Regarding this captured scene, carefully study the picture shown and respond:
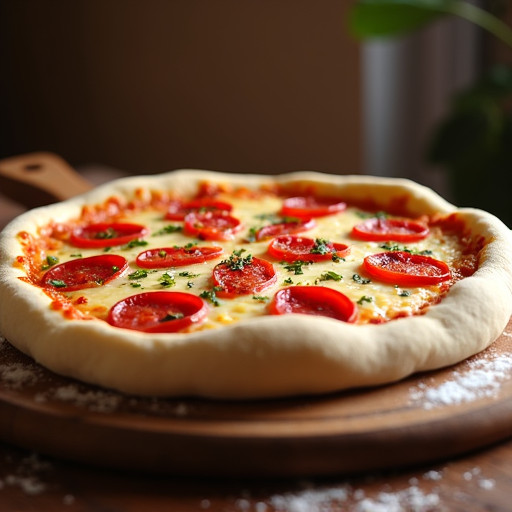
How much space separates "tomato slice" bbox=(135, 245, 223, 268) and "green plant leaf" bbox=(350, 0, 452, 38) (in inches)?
119

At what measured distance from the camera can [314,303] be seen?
2.84 meters

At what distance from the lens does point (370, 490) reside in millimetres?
2162

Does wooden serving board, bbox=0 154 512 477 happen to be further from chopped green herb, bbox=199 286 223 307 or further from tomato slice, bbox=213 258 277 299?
tomato slice, bbox=213 258 277 299

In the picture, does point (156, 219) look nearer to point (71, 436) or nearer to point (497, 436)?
point (71, 436)

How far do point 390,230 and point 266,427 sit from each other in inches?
67.1

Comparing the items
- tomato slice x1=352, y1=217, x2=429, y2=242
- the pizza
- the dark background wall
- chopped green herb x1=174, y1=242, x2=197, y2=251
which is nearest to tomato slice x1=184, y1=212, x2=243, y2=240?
the pizza

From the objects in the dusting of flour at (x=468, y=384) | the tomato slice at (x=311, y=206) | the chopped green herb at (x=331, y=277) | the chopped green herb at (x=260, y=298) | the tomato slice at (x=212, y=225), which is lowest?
the dusting of flour at (x=468, y=384)

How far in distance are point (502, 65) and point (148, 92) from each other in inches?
158

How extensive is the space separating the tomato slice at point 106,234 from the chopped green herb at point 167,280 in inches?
23.1

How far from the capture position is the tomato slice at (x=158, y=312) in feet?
8.66

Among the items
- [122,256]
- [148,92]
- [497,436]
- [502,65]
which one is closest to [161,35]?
[148,92]

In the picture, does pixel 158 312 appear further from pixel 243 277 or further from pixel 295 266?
pixel 295 266

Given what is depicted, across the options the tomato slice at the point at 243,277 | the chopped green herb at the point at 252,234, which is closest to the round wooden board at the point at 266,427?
the tomato slice at the point at 243,277

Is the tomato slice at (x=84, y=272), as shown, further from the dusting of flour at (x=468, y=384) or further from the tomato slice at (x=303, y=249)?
the dusting of flour at (x=468, y=384)
